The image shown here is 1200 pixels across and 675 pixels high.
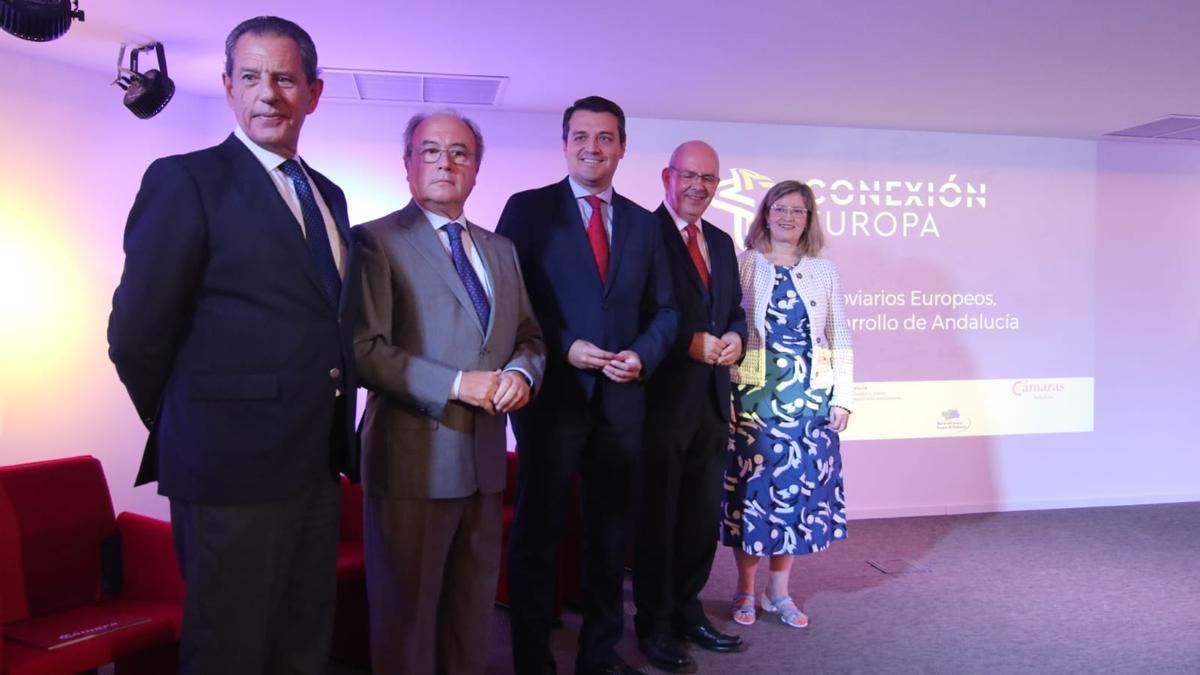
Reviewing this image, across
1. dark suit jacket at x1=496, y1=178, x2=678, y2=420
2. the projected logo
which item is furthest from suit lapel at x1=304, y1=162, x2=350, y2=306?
the projected logo

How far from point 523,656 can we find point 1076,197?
5290 mm

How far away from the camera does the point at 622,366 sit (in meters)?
2.61

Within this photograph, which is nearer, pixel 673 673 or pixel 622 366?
pixel 622 366

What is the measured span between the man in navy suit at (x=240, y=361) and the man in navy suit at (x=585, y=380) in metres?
0.90

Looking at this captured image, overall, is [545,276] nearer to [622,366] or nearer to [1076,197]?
[622,366]

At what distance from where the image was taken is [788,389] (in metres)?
3.46

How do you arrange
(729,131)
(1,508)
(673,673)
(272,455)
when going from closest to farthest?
(272,455), (1,508), (673,673), (729,131)

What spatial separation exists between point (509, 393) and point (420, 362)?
8.8 inches

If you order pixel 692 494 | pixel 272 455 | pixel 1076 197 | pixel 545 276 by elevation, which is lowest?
pixel 692 494

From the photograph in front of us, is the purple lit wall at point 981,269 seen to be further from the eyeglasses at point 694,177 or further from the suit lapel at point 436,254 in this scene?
the suit lapel at point 436,254

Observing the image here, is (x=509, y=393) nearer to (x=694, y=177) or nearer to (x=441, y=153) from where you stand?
(x=441, y=153)

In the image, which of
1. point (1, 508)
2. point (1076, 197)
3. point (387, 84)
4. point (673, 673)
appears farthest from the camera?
point (1076, 197)

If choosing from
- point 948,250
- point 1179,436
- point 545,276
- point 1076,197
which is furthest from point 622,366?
point 1179,436

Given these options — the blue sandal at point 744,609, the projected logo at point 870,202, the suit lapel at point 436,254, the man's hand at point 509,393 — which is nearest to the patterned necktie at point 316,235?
the suit lapel at point 436,254
